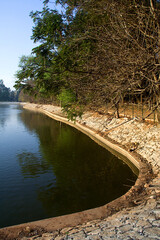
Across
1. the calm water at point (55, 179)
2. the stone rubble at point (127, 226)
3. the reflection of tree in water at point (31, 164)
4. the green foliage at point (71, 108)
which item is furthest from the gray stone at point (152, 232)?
the green foliage at point (71, 108)

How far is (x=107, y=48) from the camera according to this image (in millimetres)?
9398

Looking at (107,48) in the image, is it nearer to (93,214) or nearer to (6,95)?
(93,214)

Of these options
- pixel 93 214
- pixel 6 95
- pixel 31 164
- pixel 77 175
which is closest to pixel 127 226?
pixel 93 214

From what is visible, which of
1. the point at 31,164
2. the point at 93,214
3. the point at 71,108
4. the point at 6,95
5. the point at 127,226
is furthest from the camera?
the point at 6,95

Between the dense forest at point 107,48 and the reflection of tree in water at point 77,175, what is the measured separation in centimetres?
349

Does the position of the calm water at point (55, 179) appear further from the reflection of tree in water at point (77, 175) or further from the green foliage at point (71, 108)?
the green foliage at point (71, 108)

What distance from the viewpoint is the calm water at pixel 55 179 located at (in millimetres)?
7859

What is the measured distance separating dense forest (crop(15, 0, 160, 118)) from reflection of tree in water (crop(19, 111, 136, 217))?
349 centimetres

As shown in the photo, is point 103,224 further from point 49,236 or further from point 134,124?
point 134,124

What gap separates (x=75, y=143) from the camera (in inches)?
716

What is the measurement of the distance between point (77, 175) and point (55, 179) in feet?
3.76

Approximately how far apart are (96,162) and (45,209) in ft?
18.9

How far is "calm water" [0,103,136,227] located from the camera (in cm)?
786

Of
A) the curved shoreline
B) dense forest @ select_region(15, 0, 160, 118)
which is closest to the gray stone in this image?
the curved shoreline
